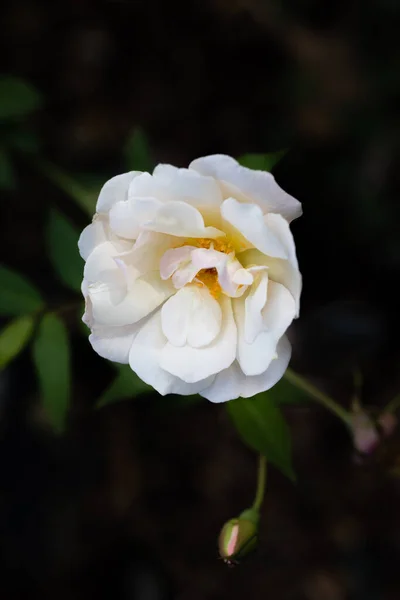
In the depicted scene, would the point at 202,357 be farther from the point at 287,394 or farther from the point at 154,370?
the point at 287,394

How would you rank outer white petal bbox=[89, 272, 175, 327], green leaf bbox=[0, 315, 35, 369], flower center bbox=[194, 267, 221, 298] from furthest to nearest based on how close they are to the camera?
1. green leaf bbox=[0, 315, 35, 369]
2. flower center bbox=[194, 267, 221, 298]
3. outer white petal bbox=[89, 272, 175, 327]

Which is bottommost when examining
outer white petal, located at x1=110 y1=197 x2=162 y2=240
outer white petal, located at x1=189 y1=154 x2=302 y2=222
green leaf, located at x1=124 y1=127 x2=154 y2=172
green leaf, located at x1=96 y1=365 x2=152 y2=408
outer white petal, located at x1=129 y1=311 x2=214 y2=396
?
green leaf, located at x1=96 y1=365 x2=152 y2=408

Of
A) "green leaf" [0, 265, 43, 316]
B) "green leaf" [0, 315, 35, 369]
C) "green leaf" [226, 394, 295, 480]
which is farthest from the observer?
"green leaf" [0, 265, 43, 316]

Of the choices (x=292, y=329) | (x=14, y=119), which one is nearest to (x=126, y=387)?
(x=14, y=119)

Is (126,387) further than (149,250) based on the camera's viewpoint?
Yes

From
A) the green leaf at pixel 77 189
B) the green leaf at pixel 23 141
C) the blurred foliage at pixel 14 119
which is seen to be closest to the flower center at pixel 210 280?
the green leaf at pixel 77 189

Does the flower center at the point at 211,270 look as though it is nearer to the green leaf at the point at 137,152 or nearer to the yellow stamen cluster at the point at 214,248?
the yellow stamen cluster at the point at 214,248

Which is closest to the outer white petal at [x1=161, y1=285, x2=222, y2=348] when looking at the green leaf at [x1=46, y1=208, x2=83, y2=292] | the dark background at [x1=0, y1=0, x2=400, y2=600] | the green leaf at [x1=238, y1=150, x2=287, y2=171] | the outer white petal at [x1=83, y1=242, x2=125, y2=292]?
the outer white petal at [x1=83, y1=242, x2=125, y2=292]

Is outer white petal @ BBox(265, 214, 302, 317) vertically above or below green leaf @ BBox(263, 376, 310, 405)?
above

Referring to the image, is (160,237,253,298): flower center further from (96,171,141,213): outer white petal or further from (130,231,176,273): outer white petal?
(96,171,141,213): outer white petal
